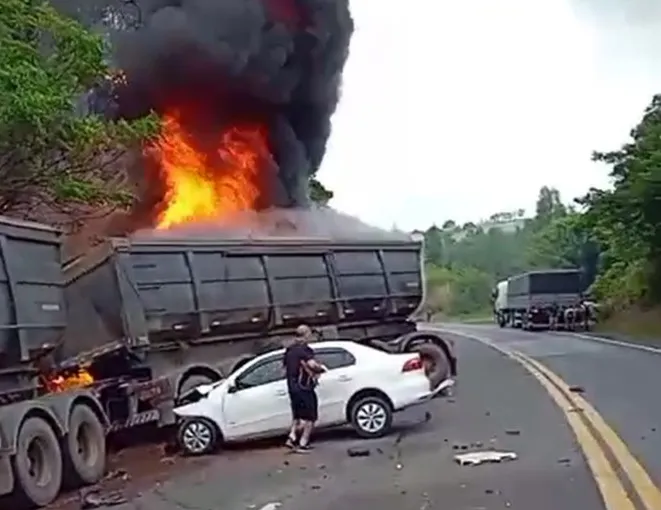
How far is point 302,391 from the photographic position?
15.2 meters

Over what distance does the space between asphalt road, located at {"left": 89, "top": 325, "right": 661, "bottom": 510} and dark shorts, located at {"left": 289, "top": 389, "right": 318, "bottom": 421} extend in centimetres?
45

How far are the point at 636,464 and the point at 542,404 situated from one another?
265 inches

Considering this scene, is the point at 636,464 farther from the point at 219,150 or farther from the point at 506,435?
the point at 219,150

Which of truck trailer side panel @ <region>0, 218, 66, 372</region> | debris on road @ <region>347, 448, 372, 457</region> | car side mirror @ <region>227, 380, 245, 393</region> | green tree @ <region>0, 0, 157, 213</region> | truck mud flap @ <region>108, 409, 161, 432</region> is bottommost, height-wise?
debris on road @ <region>347, 448, 372, 457</region>

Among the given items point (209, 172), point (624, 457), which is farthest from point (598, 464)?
point (209, 172)

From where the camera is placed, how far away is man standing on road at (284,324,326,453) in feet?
49.9

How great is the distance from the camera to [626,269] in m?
58.5

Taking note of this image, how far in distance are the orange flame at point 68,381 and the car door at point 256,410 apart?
190 centimetres

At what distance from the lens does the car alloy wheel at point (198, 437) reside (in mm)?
15750

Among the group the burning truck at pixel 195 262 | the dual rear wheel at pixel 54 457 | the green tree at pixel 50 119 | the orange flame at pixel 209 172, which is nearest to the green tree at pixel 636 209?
the burning truck at pixel 195 262

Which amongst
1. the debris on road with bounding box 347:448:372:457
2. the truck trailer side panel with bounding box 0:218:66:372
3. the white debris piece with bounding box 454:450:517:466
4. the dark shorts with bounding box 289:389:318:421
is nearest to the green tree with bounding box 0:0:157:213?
the truck trailer side panel with bounding box 0:218:66:372

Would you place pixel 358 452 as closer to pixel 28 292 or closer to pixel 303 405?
pixel 303 405

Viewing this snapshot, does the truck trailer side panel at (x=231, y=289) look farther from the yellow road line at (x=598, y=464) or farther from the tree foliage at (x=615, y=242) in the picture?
the tree foliage at (x=615, y=242)

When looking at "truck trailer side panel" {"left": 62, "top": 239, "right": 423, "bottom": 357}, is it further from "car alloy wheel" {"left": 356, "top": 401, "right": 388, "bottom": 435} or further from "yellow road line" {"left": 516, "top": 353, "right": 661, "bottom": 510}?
"yellow road line" {"left": 516, "top": 353, "right": 661, "bottom": 510}
